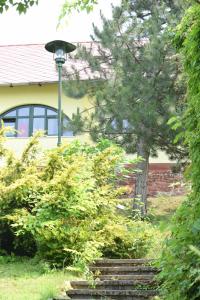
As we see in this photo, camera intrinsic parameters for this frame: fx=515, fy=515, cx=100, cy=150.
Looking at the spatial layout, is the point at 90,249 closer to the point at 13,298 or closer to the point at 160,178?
the point at 13,298

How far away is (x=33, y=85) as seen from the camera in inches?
896

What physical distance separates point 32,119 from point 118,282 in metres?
15.4

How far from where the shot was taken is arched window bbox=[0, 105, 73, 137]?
22.6 meters

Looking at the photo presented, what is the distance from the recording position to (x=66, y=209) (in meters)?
9.52

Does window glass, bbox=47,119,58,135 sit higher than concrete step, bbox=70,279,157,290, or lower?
higher

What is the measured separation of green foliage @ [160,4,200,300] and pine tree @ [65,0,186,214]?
30.1ft

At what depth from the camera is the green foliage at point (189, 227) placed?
301cm

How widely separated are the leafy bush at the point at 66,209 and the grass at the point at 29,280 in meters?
0.37

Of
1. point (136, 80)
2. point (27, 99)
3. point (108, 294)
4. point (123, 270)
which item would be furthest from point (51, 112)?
point (108, 294)

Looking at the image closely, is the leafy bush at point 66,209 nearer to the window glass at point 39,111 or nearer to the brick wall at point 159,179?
the brick wall at point 159,179

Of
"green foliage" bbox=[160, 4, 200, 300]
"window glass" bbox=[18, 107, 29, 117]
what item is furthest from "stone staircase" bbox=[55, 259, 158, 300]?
"window glass" bbox=[18, 107, 29, 117]

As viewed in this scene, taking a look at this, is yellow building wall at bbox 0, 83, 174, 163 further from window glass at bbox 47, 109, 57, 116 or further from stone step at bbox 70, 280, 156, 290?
stone step at bbox 70, 280, 156, 290

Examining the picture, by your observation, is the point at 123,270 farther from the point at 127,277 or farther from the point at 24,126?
the point at 24,126

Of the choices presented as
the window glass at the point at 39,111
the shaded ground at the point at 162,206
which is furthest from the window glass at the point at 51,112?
the shaded ground at the point at 162,206
